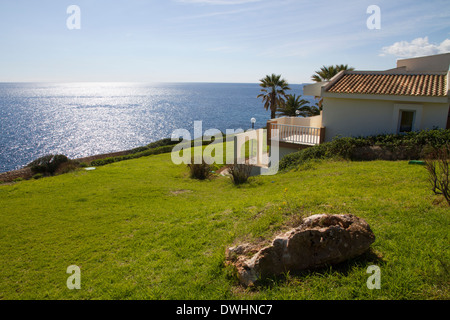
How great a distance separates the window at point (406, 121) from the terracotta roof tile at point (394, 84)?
107cm

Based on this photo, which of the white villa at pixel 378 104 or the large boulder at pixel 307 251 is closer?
the large boulder at pixel 307 251

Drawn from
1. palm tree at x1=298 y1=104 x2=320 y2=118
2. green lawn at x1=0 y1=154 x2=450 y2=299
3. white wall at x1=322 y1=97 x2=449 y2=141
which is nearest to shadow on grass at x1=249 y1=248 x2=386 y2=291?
green lawn at x1=0 y1=154 x2=450 y2=299

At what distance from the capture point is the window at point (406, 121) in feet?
46.2

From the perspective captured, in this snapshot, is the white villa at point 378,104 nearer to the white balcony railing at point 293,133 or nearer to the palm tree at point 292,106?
the white balcony railing at point 293,133

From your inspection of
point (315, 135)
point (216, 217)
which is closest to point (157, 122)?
point (315, 135)

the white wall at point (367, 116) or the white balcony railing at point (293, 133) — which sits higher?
the white wall at point (367, 116)

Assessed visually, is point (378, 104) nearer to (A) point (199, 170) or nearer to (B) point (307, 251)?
(A) point (199, 170)

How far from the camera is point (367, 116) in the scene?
15.1 metres

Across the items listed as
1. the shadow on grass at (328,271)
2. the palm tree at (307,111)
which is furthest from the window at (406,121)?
the palm tree at (307,111)

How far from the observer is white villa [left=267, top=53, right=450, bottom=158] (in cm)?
1357

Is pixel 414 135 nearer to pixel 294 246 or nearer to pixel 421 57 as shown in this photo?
pixel 421 57

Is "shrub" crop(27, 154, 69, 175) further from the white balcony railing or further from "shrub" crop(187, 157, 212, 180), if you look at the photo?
the white balcony railing
